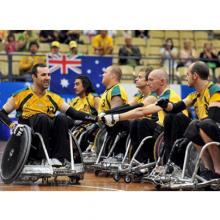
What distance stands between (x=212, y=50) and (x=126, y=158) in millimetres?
9451

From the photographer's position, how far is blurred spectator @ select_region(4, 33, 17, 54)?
20.6 metres

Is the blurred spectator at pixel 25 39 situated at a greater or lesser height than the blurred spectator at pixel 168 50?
greater

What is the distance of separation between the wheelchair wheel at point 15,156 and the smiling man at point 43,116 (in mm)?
222

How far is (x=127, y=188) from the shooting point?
11.3 m

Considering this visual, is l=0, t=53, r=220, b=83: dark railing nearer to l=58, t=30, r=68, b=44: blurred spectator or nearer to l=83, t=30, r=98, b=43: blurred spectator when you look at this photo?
l=83, t=30, r=98, b=43: blurred spectator

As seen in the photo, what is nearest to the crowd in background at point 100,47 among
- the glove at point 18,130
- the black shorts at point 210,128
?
the glove at point 18,130

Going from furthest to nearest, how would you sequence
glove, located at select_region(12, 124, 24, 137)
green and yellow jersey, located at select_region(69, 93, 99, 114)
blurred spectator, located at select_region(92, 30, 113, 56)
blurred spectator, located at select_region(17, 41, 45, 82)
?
blurred spectator, located at select_region(92, 30, 113, 56) < blurred spectator, located at select_region(17, 41, 45, 82) < green and yellow jersey, located at select_region(69, 93, 99, 114) < glove, located at select_region(12, 124, 24, 137)

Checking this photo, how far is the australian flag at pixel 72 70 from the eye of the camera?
19953mm

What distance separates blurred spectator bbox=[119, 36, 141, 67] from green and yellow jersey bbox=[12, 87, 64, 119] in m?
8.69

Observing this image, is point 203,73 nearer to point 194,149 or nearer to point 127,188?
point 194,149

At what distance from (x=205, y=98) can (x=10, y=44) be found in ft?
35.4

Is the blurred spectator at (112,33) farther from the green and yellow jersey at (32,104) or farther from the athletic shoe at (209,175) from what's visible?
the athletic shoe at (209,175)

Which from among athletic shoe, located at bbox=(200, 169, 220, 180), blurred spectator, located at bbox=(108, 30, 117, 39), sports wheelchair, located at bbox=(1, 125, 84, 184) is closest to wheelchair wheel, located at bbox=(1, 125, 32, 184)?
sports wheelchair, located at bbox=(1, 125, 84, 184)

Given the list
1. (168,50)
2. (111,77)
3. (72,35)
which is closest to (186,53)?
(168,50)
